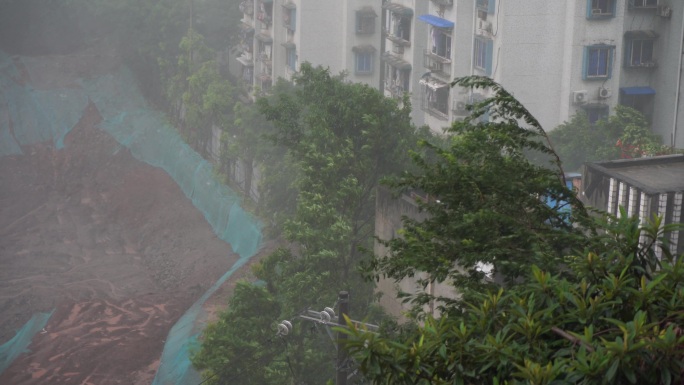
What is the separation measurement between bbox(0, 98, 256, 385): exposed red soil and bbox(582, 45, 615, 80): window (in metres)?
16.4

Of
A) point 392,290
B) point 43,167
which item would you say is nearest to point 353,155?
point 392,290

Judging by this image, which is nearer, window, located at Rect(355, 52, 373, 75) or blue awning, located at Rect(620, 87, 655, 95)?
blue awning, located at Rect(620, 87, 655, 95)

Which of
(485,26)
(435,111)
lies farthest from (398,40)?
(485,26)

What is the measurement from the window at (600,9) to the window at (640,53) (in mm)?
1856

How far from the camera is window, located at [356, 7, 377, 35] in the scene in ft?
161

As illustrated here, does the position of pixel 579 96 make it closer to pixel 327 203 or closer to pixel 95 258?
pixel 327 203

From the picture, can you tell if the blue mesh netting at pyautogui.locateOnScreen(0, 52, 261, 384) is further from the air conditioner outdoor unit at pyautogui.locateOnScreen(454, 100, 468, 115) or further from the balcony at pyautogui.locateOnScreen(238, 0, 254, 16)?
the air conditioner outdoor unit at pyautogui.locateOnScreen(454, 100, 468, 115)

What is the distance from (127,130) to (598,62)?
3087cm

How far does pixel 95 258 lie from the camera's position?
148 feet

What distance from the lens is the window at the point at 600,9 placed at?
1471 inches

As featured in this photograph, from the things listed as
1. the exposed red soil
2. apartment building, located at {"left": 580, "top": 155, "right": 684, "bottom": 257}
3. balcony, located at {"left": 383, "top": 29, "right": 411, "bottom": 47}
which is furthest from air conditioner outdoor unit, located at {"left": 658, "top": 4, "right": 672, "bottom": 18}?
the exposed red soil

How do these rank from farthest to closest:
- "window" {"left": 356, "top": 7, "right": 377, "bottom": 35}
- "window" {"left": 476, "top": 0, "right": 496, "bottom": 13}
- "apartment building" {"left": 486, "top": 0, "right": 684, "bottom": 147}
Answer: "window" {"left": 356, "top": 7, "right": 377, "bottom": 35}, "window" {"left": 476, "top": 0, "right": 496, "bottom": 13}, "apartment building" {"left": 486, "top": 0, "right": 684, "bottom": 147}

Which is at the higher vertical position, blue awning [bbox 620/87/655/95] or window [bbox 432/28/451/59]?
window [bbox 432/28/451/59]

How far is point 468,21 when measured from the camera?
4066 cm
